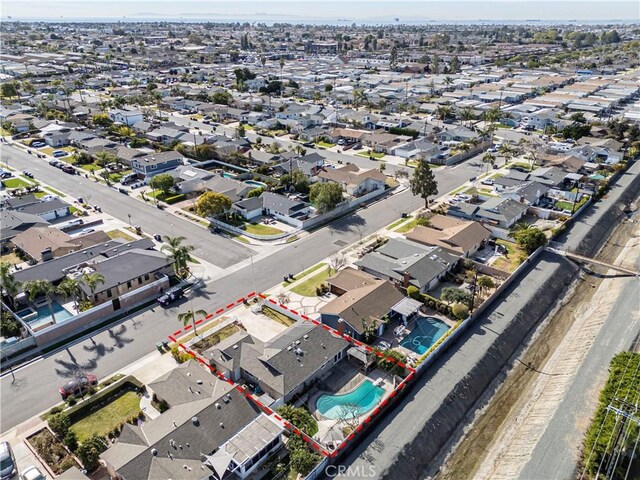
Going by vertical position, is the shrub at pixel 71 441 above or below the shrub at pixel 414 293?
below

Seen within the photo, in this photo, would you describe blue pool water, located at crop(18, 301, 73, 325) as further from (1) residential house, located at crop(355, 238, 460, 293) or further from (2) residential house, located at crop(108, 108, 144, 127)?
(2) residential house, located at crop(108, 108, 144, 127)

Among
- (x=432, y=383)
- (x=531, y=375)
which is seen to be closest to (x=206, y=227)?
(x=432, y=383)

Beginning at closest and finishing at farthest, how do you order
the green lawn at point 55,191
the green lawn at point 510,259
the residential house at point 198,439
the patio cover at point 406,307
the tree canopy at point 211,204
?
the residential house at point 198,439, the patio cover at point 406,307, the green lawn at point 510,259, the tree canopy at point 211,204, the green lawn at point 55,191

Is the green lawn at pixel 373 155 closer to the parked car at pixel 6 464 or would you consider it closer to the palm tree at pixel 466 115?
the palm tree at pixel 466 115

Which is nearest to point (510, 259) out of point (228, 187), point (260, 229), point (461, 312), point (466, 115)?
point (461, 312)

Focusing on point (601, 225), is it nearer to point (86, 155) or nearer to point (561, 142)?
point (561, 142)

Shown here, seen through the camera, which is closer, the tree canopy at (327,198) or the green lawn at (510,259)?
the green lawn at (510,259)

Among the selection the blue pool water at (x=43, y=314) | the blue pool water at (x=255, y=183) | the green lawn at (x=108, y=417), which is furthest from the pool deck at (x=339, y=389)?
the blue pool water at (x=255, y=183)

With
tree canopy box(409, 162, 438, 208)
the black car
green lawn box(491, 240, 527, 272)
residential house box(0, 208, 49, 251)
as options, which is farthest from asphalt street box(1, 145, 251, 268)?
green lawn box(491, 240, 527, 272)
